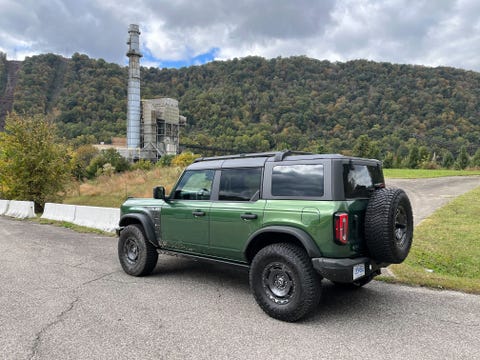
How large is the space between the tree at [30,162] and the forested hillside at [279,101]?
49.1 metres

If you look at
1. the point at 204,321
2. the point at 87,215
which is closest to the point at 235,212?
the point at 204,321

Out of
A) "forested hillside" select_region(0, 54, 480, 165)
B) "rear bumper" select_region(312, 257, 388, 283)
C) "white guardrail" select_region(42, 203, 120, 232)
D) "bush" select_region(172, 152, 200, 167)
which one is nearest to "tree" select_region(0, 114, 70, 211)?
"white guardrail" select_region(42, 203, 120, 232)

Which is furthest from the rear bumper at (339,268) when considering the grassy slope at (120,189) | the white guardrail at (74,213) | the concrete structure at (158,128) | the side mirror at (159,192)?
the concrete structure at (158,128)

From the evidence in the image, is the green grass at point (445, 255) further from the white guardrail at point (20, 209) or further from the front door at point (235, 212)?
the white guardrail at point (20, 209)

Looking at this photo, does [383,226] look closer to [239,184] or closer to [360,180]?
[360,180]

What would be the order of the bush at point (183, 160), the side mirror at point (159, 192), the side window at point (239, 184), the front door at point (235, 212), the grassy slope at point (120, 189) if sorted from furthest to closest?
1. the bush at point (183, 160)
2. the grassy slope at point (120, 189)
3. the side mirror at point (159, 192)
4. the side window at point (239, 184)
5. the front door at point (235, 212)

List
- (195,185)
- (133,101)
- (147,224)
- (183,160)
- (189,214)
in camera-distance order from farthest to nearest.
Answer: (133,101) → (183,160) → (147,224) → (195,185) → (189,214)

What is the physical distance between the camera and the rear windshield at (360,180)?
13.5 feet

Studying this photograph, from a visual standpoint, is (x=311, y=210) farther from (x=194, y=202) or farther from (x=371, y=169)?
(x=194, y=202)

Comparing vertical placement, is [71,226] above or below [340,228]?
below

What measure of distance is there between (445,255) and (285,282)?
5.06 m

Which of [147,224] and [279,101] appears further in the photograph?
[279,101]

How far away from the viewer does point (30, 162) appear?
17344mm

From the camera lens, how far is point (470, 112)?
6906 centimetres
